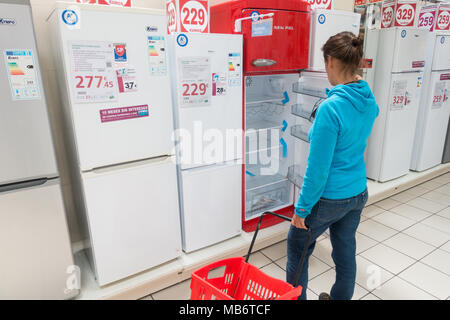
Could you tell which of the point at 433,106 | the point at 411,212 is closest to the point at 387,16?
the point at 433,106

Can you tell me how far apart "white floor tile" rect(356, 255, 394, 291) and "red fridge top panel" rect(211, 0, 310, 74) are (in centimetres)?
184

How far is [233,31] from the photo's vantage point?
2523mm

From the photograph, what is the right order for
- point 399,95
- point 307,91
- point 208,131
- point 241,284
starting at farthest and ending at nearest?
point 399,95
point 307,91
point 208,131
point 241,284

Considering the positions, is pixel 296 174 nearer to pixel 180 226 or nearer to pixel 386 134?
pixel 180 226

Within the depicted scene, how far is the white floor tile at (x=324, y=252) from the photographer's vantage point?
280cm

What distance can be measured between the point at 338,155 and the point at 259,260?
60.6 inches

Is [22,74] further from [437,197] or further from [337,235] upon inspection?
[437,197]

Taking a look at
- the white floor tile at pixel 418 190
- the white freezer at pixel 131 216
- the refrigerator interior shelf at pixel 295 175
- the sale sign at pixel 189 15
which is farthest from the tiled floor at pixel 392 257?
the sale sign at pixel 189 15

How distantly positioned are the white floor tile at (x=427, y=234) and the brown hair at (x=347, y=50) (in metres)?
2.41

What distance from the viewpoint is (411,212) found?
3703 mm

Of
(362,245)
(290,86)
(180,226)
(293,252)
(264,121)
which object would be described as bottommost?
(362,245)
